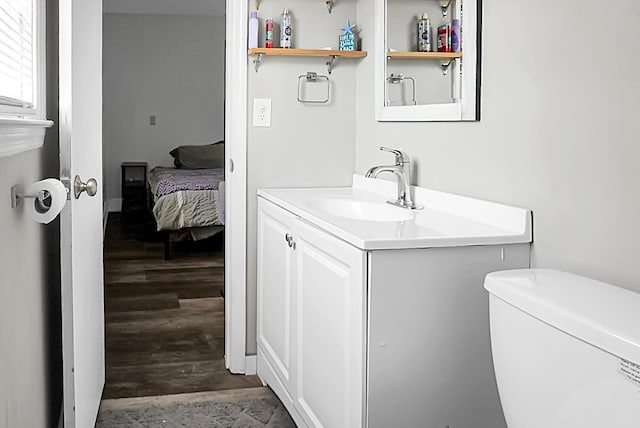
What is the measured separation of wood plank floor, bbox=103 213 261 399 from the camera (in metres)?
3.10

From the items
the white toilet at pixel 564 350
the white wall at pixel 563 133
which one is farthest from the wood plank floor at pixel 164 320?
the white toilet at pixel 564 350

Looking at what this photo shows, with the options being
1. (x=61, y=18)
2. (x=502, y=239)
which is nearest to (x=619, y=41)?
(x=502, y=239)

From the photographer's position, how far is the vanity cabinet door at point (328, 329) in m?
1.80

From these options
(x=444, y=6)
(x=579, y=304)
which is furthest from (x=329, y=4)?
(x=579, y=304)

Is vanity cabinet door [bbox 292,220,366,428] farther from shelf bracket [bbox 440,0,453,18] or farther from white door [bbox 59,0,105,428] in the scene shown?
shelf bracket [bbox 440,0,453,18]

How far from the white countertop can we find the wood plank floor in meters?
1.01

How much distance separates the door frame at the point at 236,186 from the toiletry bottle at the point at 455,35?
41.4 inches

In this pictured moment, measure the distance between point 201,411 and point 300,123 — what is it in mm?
1247

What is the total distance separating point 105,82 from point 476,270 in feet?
23.5

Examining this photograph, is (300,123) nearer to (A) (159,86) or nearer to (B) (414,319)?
(B) (414,319)

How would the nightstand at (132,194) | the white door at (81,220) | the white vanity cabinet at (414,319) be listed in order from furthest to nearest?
the nightstand at (132,194), the white door at (81,220), the white vanity cabinet at (414,319)

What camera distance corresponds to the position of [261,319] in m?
3.01

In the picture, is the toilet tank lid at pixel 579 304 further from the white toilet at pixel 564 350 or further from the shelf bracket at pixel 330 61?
the shelf bracket at pixel 330 61

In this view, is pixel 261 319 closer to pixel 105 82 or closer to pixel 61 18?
pixel 61 18
